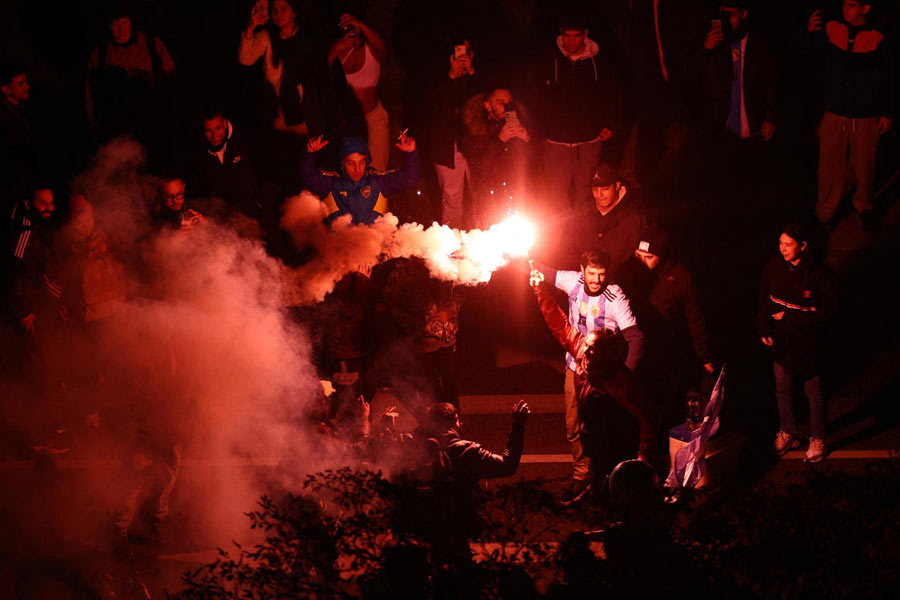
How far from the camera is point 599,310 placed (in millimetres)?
8781

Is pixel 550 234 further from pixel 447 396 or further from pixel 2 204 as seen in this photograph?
pixel 2 204


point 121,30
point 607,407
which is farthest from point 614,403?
point 121,30

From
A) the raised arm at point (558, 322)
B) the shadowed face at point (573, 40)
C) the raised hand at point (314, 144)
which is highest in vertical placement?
the shadowed face at point (573, 40)

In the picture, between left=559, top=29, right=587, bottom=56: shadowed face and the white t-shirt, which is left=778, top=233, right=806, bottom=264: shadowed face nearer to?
the white t-shirt

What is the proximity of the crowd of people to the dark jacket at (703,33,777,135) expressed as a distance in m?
0.02

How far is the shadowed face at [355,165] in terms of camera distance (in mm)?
10508

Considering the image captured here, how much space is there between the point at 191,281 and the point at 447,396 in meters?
2.80

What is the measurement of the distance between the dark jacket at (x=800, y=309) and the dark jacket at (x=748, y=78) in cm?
264

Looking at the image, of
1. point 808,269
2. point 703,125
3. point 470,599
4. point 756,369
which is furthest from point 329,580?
point 703,125

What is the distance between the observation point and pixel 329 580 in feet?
20.9

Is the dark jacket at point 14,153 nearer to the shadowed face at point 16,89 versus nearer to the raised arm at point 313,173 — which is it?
the shadowed face at point 16,89

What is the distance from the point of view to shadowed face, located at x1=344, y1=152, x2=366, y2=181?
414 inches

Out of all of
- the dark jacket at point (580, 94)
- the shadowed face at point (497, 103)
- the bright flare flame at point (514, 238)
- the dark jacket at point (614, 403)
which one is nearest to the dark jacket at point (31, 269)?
the bright flare flame at point (514, 238)

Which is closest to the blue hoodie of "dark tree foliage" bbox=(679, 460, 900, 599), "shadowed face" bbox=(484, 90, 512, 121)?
"shadowed face" bbox=(484, 90, 512, 121)
